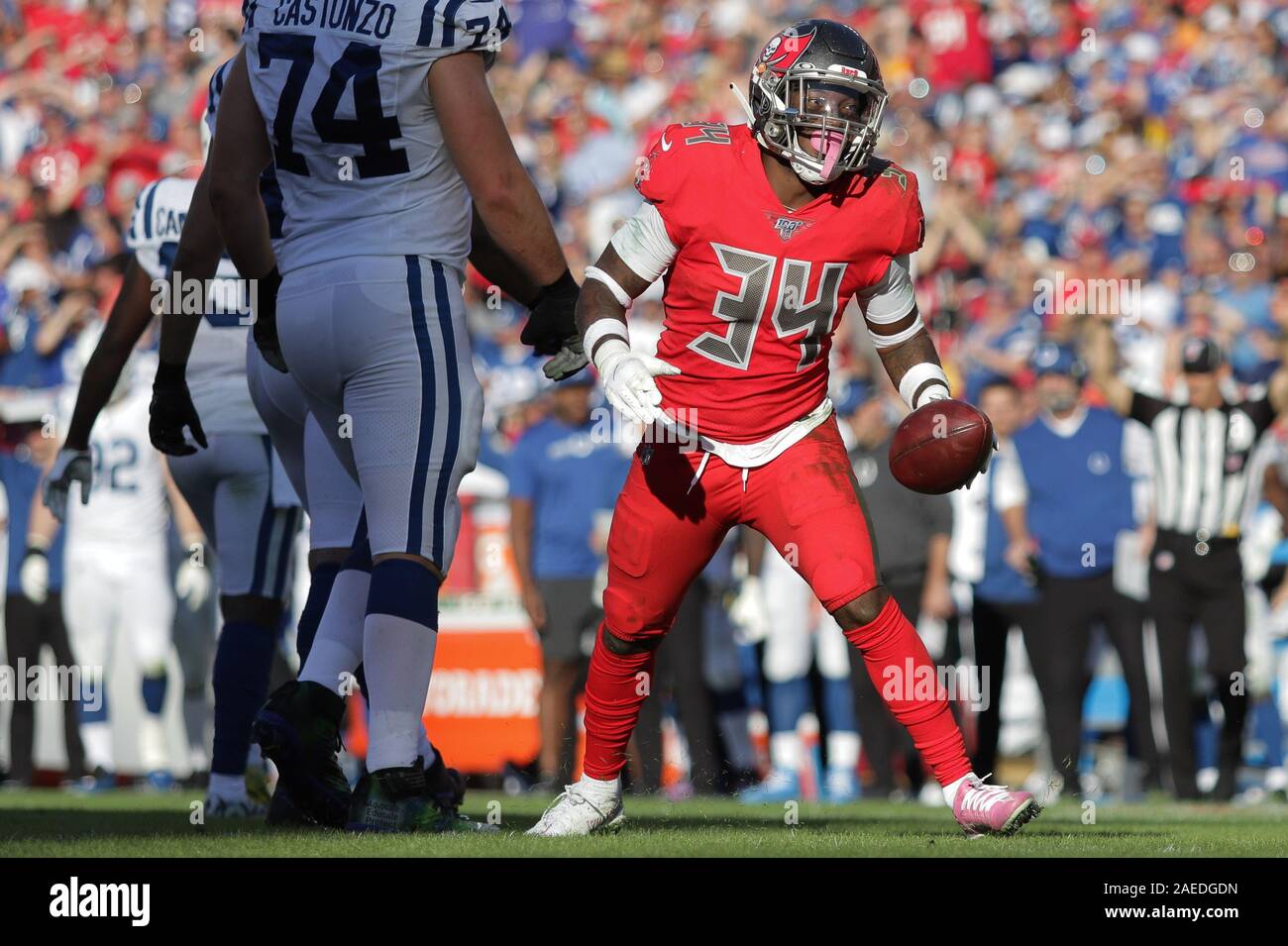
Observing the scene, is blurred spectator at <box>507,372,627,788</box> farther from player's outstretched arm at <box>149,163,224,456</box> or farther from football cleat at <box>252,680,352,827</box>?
football cleat at <box>252,680,352,827</box>

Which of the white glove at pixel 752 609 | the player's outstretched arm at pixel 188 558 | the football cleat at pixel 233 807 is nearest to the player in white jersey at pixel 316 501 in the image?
the football cleat at pixel 233 807

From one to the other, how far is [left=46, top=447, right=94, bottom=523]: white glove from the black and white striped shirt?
5.99 metres

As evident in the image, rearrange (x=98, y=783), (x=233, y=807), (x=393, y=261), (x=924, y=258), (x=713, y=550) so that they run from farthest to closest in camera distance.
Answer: (x=924, y=258) < (x=98, y=783) < (x=233, y=807) < (x=713, y=550) < (x=393, y=261)

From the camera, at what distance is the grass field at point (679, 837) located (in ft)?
15.1

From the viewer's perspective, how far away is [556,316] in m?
5.49

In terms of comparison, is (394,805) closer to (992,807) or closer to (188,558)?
(992,807)

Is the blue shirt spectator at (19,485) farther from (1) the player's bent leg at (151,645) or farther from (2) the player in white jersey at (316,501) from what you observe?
(2) the player in white jersey at (316,501)

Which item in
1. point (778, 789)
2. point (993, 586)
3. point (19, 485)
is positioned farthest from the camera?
point (19, 485)

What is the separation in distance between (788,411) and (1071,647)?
5.12 m

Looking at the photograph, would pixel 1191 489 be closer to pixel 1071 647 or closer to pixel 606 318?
pixel 1071 647

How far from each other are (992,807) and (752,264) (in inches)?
63.1

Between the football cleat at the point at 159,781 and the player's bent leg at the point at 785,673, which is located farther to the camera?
the player's bent leg at the point at 785,673

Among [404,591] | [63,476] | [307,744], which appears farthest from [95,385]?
[404,591]
